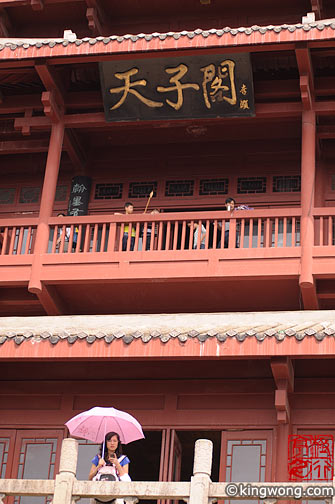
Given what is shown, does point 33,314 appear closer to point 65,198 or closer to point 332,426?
point 65,198

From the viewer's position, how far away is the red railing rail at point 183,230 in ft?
53.3

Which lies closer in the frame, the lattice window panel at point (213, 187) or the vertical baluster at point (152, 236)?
the vertical baluster at point (152, 236)

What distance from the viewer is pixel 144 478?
19.6m

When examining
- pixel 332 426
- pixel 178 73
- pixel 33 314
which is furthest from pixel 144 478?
pixel 178 73

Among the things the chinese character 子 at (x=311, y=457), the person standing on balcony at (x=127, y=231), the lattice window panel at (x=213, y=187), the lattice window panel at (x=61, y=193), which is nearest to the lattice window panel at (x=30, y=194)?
the lattice window panel at (x=61, y=193)

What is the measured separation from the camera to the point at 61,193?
1872 cm

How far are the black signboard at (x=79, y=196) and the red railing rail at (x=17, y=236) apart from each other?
75 cm

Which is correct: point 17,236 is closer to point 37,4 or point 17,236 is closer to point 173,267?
point 173,267

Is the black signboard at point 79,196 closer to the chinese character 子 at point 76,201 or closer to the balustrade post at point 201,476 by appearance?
the chinese character 子 at point 76,201

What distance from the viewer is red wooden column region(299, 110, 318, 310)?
15492mm

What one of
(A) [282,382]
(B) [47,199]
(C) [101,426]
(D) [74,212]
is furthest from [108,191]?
(C) [101,426]

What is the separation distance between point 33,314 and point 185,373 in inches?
108

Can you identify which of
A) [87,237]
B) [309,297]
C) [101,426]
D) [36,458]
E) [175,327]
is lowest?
[101,426]

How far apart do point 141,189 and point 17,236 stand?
2019mm
